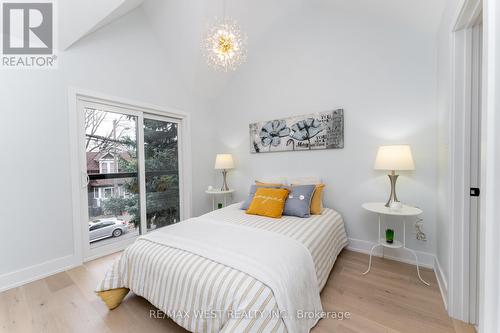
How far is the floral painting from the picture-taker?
8.63ft

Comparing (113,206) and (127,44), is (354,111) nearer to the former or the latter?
(127,44)

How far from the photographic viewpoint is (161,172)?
10.6ft

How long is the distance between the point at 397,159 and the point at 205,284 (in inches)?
80.4

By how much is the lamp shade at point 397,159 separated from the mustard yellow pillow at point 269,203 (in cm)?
109

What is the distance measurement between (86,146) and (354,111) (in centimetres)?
332

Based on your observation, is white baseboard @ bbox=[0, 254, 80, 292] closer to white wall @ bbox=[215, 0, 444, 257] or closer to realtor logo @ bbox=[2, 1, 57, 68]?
realtor logo @ bbox=[2, 1, 57, 68]

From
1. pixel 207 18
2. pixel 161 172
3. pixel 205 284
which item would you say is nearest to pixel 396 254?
pixel 205 284

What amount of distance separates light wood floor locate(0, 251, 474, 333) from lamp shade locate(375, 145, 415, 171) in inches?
42.2

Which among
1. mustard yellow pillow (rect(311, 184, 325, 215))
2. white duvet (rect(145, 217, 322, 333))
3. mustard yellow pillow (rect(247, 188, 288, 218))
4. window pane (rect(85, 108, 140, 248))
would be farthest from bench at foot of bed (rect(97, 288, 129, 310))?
mustard yellow pillow (rect(311, 184, 325, 215))

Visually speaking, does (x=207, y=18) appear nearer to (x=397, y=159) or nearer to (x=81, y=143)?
(x=81, y=143)

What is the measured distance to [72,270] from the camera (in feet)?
7.16

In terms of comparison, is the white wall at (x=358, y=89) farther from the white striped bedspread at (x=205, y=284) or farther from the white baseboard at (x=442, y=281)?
the white striped bedspread at (x=205, y=284)

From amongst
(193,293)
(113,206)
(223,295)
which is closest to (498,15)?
(223,295)

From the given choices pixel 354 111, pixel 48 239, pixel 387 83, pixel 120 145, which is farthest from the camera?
pixel 120 145
